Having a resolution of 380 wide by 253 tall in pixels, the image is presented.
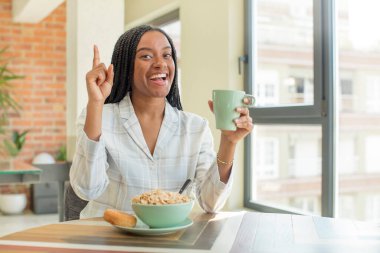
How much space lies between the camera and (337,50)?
2.82 metres

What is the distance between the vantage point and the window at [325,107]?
276 centimetres

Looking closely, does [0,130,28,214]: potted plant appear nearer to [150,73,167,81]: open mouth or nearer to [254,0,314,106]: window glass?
[254,0,314,106]: window glass

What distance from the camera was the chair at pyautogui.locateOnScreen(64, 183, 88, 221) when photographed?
1704 mm

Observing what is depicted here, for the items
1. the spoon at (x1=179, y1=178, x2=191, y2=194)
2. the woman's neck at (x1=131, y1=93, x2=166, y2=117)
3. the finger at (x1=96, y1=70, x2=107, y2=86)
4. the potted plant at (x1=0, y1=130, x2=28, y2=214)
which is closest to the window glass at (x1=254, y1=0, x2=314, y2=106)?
the woman's neck at (x1=131, y1=93, x2=166, y2=117)

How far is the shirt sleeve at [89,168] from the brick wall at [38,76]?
14.1ft

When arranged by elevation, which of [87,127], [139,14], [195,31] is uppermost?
[139,14]

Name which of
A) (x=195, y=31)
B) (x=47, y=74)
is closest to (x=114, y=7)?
(x=195, y=31)

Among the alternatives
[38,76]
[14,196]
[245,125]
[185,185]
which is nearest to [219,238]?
[245,125]

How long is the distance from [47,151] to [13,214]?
78cm

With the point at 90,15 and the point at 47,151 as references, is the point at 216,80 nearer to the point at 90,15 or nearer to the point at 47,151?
the point at 90,15

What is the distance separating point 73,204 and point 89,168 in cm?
28

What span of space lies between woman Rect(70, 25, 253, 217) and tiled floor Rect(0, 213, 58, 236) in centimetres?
316

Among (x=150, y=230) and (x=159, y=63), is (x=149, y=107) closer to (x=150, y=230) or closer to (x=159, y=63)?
(x=159, y=63)

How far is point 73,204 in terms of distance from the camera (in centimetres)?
171
